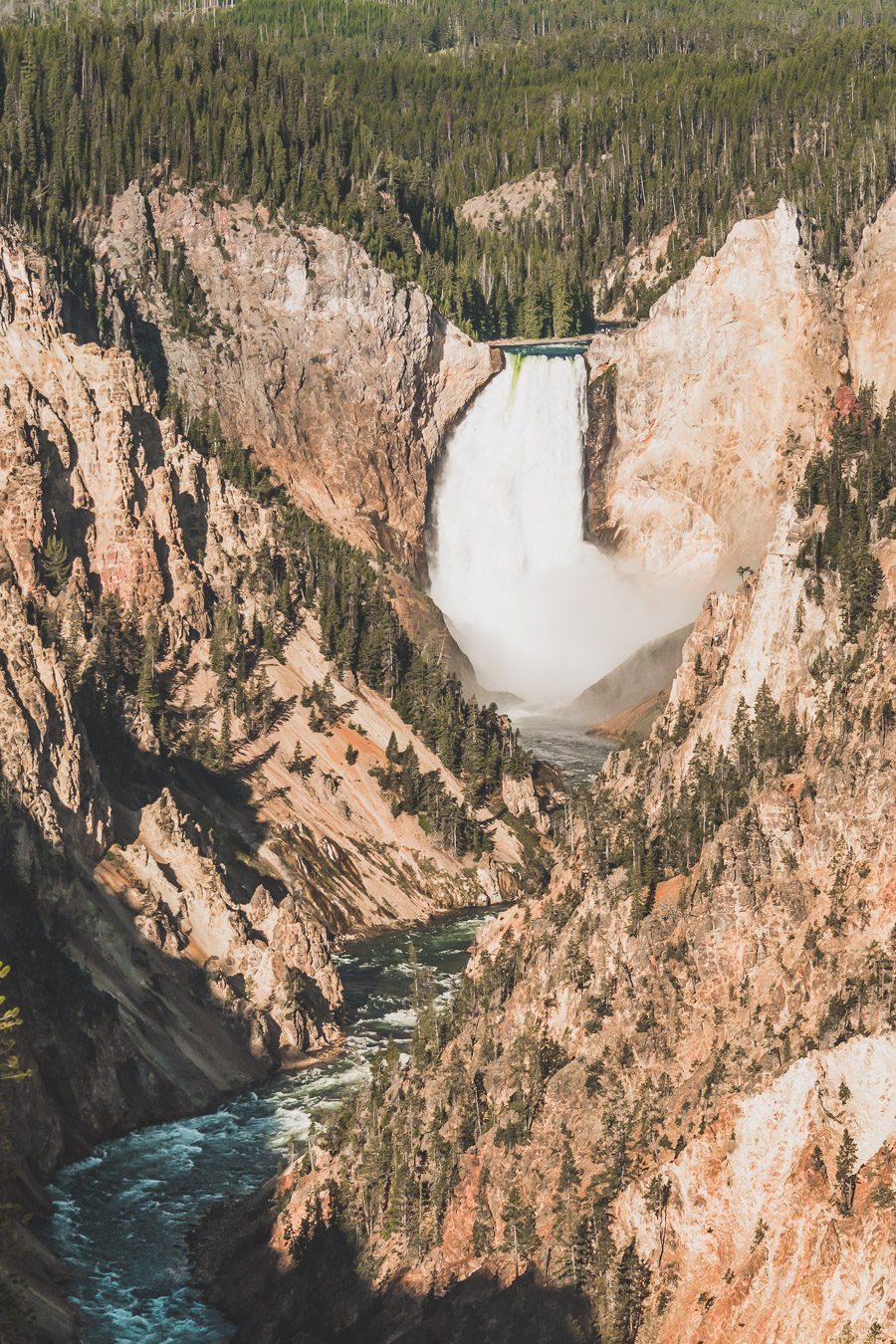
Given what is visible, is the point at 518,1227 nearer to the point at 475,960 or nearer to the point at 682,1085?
the point at 682,1085

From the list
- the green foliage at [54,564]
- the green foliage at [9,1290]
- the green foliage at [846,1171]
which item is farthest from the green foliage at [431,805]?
the green foliage at [846,1171]

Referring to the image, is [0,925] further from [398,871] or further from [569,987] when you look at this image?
[398,871]

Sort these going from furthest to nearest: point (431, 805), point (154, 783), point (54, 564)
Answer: point (431, 805) < point (54, 564) < point (154, 783)

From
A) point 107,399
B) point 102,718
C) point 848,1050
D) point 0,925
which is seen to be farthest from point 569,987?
point 107,399

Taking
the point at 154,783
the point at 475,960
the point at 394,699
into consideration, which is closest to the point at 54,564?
the point at 154,783

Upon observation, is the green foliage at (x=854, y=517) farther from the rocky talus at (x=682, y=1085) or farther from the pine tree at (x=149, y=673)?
the pine tree at (x=149, y=673)

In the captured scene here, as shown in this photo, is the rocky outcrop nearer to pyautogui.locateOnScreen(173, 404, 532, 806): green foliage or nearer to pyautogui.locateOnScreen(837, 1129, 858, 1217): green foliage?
pyautogui.locateOnScreen(173, 404, 532, 806): green foliage

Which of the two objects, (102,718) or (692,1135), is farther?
(102,718)
